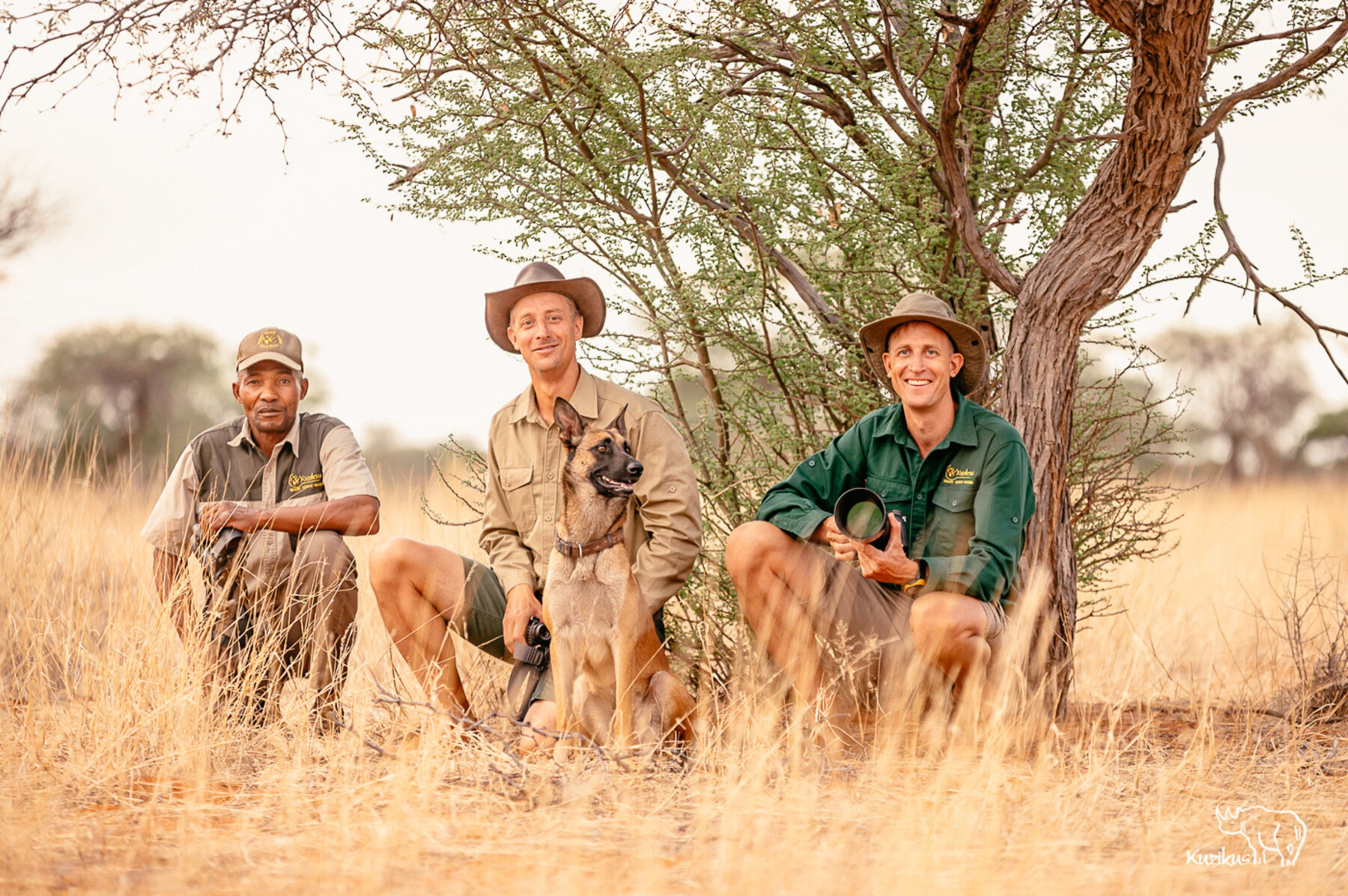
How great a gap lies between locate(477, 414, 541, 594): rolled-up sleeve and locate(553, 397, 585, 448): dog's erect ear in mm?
405

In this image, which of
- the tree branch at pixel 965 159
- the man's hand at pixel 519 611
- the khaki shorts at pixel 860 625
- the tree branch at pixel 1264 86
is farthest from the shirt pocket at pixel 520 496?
the tree branch at pixel 1264 86

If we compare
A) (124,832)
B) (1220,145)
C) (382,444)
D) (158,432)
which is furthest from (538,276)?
(382,444)

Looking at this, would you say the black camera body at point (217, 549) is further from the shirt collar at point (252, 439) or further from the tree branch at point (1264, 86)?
the tree branch at point (1264, 86)

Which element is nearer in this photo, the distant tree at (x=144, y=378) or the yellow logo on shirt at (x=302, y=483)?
the yellow logo on shirt at (x=302, y=483)

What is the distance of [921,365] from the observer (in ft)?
14.0

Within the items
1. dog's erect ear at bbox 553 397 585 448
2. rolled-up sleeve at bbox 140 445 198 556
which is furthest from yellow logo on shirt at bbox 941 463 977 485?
rolled-up sleeve at bbox 140 445 198 556

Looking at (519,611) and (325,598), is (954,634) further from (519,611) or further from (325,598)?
(325,598)

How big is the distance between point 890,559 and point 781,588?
0.46 meters

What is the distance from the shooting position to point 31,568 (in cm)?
505

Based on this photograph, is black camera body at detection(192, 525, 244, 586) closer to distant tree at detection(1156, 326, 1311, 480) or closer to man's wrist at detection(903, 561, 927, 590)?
man's wrist at detection(903, 561, 927, 590)

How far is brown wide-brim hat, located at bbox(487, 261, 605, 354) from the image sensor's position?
437cm

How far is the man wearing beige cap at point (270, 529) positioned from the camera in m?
4.47

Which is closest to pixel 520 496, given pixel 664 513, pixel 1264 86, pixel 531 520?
pixel 531 520

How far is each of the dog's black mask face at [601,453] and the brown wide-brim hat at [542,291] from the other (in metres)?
0.52
